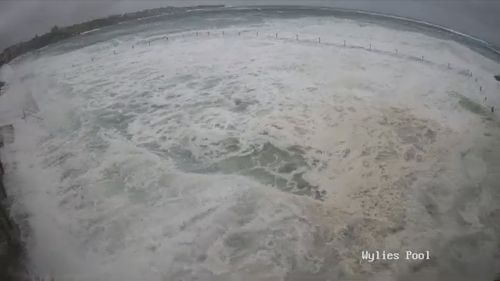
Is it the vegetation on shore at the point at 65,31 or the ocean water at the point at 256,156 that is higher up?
the vegetation on shore at the point at 65,31

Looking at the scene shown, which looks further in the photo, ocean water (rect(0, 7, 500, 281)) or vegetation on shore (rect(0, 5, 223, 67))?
vegetation on shore (rect(0, 5, 223, 67))

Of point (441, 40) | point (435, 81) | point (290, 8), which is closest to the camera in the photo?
point (435, 81)

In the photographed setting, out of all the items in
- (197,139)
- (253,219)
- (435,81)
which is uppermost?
(435,81)

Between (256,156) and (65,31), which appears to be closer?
(256,156)

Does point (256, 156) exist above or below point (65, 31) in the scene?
below

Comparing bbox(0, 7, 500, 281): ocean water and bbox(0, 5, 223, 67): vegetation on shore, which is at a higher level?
bbox(0, 5, 223, 67): vegetation on shore

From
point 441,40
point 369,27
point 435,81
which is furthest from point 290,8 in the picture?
point 435,81

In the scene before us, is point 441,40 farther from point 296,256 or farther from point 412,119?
point 296,256

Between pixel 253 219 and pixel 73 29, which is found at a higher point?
pixel 73 29
